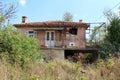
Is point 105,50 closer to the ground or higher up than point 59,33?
closer to the ground

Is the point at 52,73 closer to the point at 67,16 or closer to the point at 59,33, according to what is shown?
the point at 59,33

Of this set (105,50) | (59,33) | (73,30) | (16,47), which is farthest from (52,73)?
(73,30)

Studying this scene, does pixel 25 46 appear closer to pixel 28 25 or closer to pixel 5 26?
pixel 5 26

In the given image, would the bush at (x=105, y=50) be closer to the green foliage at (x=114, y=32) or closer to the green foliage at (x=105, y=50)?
the green foliage at (x=105, y=50)

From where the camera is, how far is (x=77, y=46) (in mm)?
31188

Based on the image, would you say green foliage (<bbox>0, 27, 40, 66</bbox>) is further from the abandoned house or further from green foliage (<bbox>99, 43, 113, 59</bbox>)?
the abandoned house

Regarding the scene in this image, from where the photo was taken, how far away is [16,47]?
14992 mm

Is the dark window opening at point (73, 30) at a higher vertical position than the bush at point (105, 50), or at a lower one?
higher

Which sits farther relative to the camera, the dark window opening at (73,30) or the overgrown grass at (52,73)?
the dark window opening at (73,30)

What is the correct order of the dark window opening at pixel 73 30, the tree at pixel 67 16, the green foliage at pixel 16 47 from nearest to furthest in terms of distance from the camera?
the green foliage at pixel 16 47, the dark window opening at pixel 73 30, the tree at pixel 67 16

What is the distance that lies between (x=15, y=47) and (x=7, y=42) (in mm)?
618

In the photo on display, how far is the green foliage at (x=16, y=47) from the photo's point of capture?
47.5 ft

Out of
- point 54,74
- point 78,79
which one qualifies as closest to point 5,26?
point 54,74

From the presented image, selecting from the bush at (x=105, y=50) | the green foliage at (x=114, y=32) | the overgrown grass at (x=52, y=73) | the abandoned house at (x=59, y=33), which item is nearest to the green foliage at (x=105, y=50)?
the bush at (x=105, y=50)
